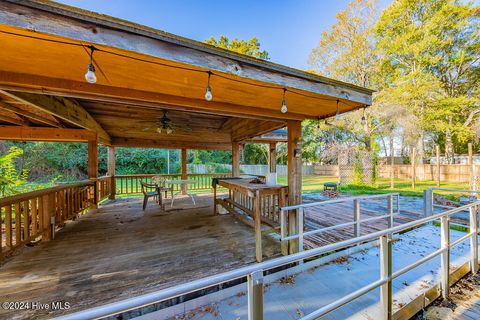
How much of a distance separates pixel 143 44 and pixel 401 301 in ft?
10.7

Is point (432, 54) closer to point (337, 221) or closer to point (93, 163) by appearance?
point (337, 221)

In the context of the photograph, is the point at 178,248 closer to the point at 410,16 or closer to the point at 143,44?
the point at 143,44

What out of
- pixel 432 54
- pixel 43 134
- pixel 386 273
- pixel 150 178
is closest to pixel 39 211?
pixel 43 134

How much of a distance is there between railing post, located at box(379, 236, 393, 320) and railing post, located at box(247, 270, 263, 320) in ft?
3.54

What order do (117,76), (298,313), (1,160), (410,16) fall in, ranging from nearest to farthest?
(298,313) < (117,76) < (1,160) < (410,16)

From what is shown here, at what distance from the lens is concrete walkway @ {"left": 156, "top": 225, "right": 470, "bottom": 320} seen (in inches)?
69.1

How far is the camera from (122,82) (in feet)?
7.24

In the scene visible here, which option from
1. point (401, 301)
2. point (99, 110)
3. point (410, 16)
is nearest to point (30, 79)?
point (99, 110)

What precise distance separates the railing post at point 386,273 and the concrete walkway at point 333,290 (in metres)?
0.29

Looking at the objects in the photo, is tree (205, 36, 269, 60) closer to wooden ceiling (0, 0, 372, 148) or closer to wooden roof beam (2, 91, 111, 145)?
wooden roof beam (2, 91, 111, 145)

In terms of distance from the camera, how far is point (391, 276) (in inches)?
58.0

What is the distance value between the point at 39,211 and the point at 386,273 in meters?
4.91

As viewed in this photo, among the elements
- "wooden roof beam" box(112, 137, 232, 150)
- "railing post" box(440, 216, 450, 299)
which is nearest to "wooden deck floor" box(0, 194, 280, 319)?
"railing post" box(440, 216, 450, 299)

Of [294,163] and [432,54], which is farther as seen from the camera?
[432,54]
